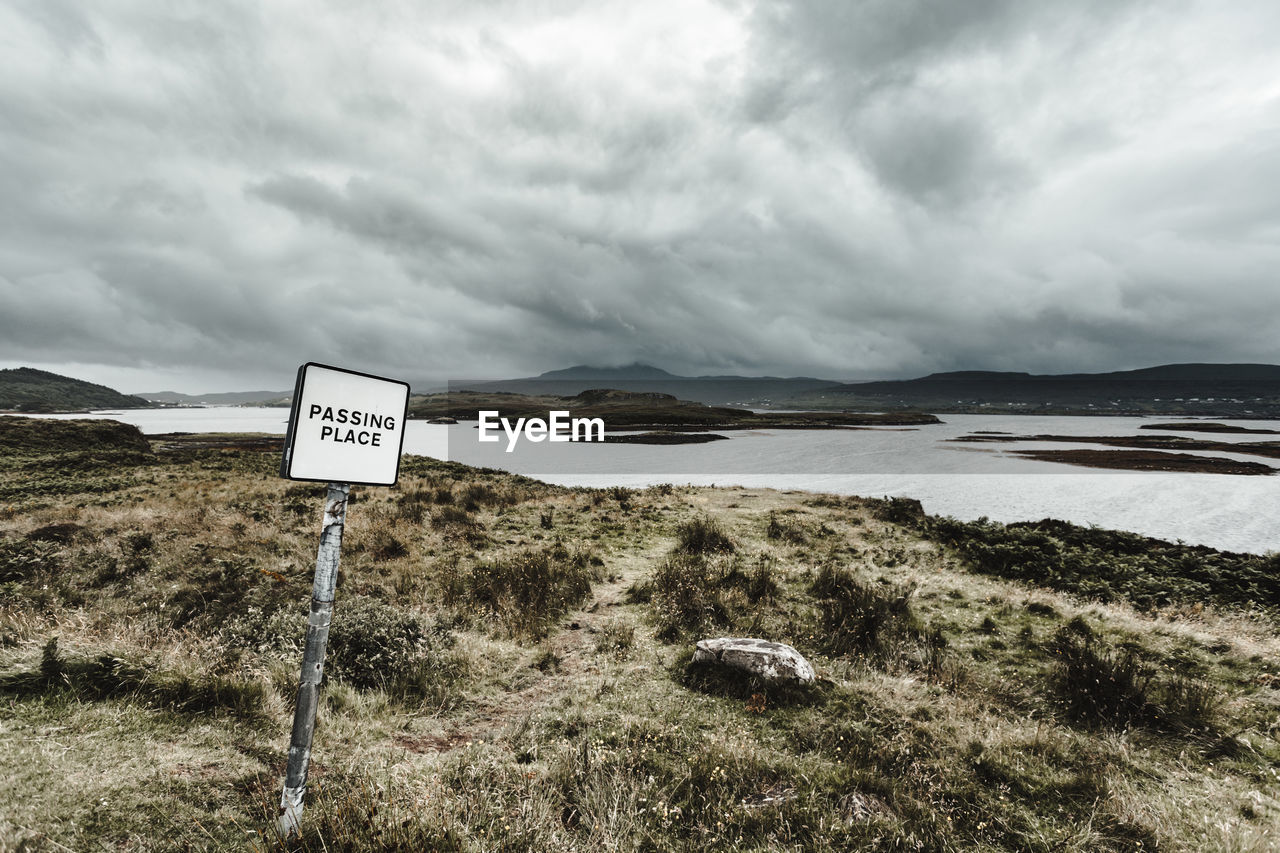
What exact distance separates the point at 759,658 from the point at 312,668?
634 cm

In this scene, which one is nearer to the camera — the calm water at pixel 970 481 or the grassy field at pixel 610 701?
the grassy field at pixel 610 701

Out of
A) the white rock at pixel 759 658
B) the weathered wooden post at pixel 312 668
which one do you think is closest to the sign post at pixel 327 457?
the weathered wooden post at pixel 312 668

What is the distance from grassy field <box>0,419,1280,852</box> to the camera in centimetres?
451

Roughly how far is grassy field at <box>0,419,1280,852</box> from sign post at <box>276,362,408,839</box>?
0.77 m

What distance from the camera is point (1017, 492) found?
39219mm

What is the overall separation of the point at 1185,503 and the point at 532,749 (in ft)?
152

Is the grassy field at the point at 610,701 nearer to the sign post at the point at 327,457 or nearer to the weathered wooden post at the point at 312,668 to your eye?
the weathered wooden post at the point at 312,668

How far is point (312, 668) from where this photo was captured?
353cm

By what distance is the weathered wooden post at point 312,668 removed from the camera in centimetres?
342

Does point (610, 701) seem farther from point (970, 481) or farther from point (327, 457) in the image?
point (970, 481)

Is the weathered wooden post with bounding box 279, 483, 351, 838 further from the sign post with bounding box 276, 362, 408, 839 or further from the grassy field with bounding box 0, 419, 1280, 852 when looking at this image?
the grassy field with bounding box 0, 419, 1280, 852

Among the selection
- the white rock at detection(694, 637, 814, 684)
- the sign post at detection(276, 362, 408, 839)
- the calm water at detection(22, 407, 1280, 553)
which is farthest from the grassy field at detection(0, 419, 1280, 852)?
the calm water at detection(22, 407, 1280, 553)

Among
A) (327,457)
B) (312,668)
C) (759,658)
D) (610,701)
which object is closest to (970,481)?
(759,658)

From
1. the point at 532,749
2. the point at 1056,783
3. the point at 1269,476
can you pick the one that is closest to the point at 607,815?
the point at 532,749
